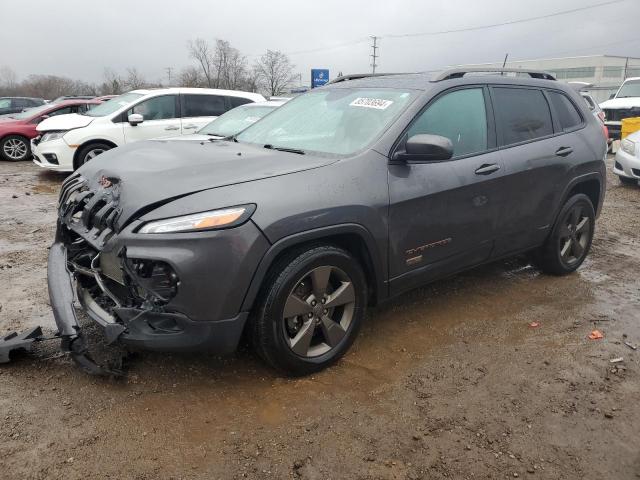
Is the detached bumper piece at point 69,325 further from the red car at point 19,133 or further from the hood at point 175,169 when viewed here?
the red car at point 19,133

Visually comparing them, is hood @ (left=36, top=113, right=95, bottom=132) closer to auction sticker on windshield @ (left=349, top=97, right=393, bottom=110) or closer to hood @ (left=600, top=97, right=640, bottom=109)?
auction sticker on windshield @ (left=349, top=97, right=393, bottom=110)

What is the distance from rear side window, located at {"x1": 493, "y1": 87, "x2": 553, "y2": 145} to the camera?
3.91 meters

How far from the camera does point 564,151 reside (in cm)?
429

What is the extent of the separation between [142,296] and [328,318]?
1.05 meters

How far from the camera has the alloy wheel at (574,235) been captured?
4605mm

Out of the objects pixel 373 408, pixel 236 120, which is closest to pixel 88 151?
pixel 236 120

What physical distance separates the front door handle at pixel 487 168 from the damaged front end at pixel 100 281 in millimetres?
2263

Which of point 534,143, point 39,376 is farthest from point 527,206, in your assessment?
point 39,376

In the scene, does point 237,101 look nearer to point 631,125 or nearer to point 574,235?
point 574,235

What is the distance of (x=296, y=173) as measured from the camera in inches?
112

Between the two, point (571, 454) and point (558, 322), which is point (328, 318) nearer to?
point (571, 454)

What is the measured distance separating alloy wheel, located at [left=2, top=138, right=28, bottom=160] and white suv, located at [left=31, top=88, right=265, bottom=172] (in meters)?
2.87

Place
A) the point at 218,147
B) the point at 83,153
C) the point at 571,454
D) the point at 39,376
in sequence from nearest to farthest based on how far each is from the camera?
the point at 571,454 < the point at 39,376 < the point at 218,147 < the point at 83,153

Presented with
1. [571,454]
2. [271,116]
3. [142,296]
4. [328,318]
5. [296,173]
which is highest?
[271,116]
